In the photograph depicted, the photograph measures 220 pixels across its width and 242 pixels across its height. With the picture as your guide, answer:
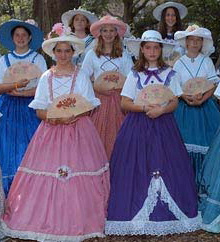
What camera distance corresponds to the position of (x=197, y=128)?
5266 millimetres

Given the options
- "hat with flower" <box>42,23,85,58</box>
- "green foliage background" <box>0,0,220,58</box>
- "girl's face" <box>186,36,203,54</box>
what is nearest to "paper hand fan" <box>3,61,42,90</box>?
"hat with flower" <box>42,23,85,58</box>

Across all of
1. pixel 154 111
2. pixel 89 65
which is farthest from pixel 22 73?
pixel 154 111

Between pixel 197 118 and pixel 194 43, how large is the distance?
741 mm

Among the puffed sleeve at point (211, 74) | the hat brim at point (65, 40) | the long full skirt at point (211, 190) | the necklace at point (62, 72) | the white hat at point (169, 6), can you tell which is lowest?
the long full skirt at point (211, 190)

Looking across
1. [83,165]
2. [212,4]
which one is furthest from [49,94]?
[212,4]

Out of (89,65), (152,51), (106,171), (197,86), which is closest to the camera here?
(106,171)

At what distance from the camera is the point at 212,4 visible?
34.1 feet

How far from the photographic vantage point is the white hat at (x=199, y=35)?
17.0 feet

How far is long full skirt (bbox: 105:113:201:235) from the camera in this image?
433cm

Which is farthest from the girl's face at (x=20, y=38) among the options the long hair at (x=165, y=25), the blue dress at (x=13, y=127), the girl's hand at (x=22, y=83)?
the long hair at (x=165, y=25)

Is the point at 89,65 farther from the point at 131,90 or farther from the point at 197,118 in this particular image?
the point at 197,118

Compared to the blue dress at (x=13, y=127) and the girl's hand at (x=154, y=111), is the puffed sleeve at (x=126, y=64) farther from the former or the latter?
the girl's hand at (x=154, y=111)

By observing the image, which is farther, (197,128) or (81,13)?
(81,13)

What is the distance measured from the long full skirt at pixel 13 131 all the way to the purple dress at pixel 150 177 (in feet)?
3.48
